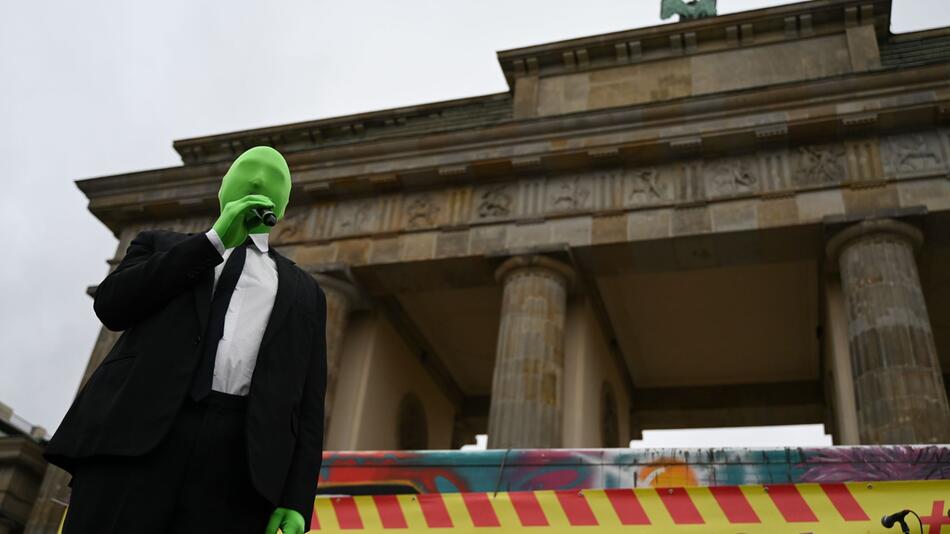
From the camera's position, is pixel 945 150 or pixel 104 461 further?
pixel 945 150

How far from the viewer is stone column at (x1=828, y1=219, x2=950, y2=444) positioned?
11.6 metres

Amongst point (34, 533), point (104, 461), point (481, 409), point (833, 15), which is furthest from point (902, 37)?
point (34, 533)

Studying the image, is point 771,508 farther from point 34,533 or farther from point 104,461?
point 34,533

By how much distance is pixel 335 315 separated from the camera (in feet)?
53.6

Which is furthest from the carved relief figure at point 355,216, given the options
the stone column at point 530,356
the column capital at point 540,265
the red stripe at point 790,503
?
the red stripe at point 790,503

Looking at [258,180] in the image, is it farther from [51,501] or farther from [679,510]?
[51,501]

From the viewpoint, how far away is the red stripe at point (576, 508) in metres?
5.79

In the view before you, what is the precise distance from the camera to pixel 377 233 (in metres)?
16.5

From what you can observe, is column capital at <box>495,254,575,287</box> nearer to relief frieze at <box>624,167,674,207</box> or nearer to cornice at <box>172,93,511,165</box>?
relief frieze at <box>624,167,674,207</box>

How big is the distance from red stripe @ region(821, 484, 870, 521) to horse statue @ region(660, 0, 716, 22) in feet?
48.5

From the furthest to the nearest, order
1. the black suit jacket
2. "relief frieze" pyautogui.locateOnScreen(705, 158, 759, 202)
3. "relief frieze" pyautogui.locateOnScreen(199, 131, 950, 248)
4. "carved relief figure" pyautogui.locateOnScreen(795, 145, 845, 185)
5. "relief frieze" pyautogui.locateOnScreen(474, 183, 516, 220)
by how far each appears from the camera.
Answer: "relief frieze" pyautogui.locateOnScreen(474, 183, 516, 220) < "relief frieze" pyautogui.locateOnScreen(705, 158, 759, 202) < "carved relief figure" pyautogui.locateOnScreen(795, 145, 845, 185) < "relief frieze" pyautogui.locateOnScreen(199, 131, 950, 248) < the black suit jacket

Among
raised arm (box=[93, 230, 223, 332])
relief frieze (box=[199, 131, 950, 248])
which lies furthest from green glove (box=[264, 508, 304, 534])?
relief frieze (box=[199, 131, 950, 248])

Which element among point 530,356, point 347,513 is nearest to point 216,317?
point 347,513

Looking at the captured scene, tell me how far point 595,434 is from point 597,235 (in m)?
3.98
